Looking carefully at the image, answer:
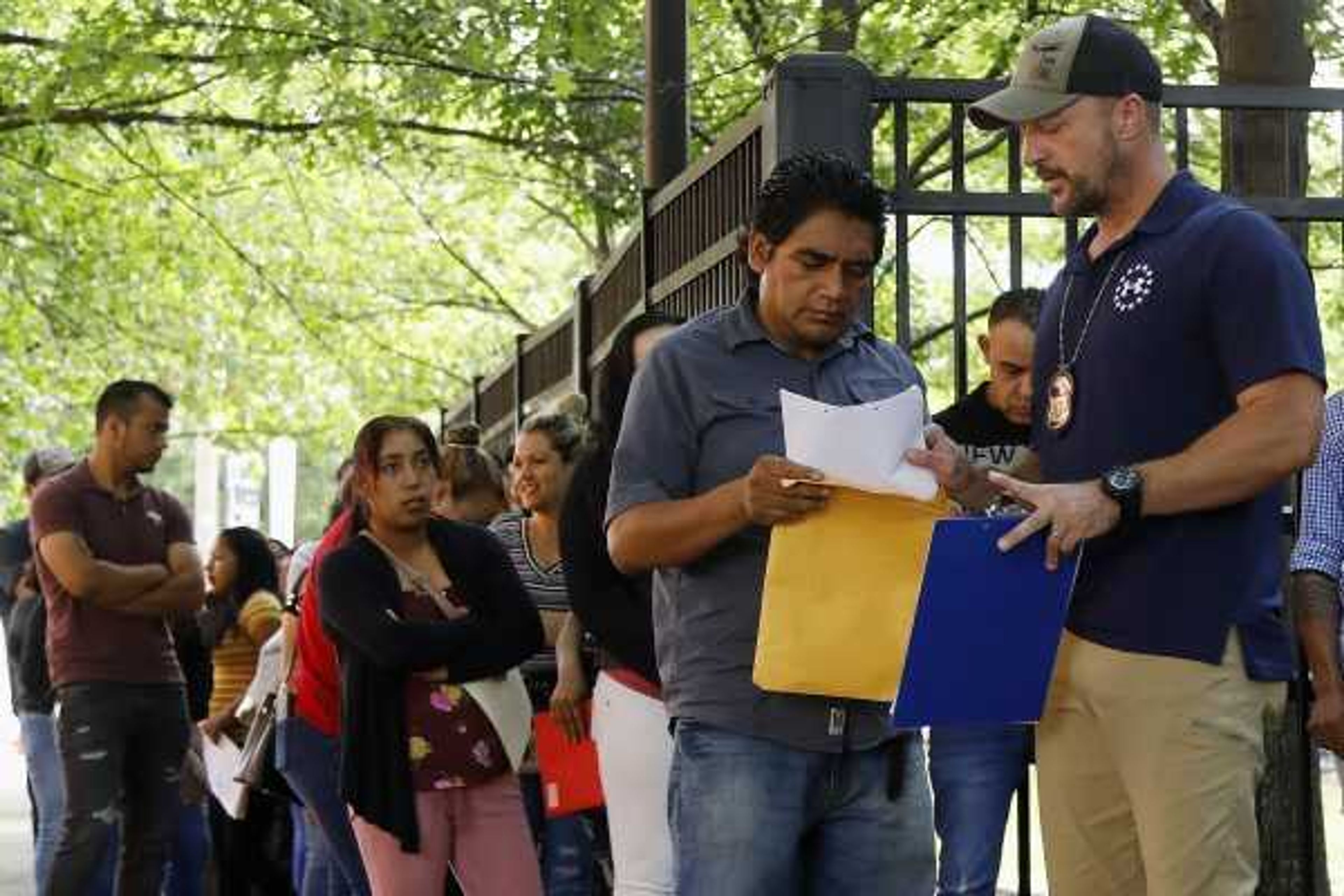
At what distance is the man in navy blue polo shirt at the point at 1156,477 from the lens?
4.75 m

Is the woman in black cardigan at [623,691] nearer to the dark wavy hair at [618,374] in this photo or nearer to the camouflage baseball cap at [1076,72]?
the dark wavy hair at [618,374]

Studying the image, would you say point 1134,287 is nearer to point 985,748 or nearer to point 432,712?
point 985,748

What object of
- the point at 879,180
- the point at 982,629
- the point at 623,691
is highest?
the point at 879,180

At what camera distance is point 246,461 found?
41812 mm

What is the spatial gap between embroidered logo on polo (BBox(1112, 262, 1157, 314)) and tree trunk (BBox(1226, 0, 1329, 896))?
1191 millimetres

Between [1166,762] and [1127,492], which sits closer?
[1127,492]

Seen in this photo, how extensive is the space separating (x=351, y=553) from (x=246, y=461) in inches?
1345

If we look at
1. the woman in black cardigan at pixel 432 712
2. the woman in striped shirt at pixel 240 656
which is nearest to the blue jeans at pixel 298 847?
the woman in striped shirt at pixel 240 656

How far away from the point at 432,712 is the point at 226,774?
3.89 m

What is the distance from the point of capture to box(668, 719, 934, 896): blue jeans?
5145 mm

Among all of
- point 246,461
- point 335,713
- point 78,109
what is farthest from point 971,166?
point 246,461

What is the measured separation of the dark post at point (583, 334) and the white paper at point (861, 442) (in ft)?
25.6

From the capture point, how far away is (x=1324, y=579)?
6.28 meters

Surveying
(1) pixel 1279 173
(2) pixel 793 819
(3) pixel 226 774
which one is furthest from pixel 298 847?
(2) pixel 793 819
